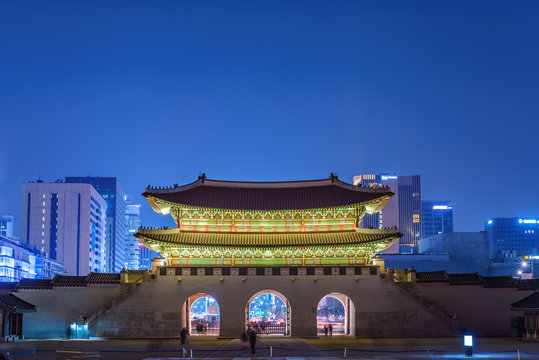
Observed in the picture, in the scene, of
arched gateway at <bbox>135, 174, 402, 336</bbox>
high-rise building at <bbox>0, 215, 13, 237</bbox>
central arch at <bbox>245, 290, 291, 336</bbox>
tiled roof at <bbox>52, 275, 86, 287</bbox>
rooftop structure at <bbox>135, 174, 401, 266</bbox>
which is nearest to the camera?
arched gateway at <bbox>135, 174, 402, 336</bbox>

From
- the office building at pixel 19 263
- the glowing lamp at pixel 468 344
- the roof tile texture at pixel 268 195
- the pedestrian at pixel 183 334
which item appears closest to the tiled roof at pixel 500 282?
the roof tile texture at pixel 268 195

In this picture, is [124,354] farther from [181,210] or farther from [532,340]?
[532,340]

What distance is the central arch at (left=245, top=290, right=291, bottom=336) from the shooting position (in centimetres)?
4978

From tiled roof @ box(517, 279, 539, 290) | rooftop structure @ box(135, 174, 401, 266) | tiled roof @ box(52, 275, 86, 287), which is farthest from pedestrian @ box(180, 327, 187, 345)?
tiled roof @ box(517, 279, 539, 290)

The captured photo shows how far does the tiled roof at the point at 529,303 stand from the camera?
154 ft

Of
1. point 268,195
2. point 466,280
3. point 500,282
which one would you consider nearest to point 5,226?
point 268,195

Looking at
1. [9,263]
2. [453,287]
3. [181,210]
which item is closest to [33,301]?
[181,210]

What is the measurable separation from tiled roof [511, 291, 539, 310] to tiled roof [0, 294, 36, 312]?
1477 inches

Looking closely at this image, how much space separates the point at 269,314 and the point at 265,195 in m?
76.2

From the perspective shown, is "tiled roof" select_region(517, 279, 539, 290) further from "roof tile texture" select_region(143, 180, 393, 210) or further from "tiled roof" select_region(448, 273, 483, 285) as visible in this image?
"roof tile texture" select_region(143, 180, 393, 210)

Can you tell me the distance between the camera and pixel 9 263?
358 feet

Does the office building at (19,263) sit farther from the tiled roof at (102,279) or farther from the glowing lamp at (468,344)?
the glowing lamp at (468,344)

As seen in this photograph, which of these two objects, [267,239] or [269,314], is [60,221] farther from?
[267,239]

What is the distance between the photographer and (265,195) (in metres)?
53.2
